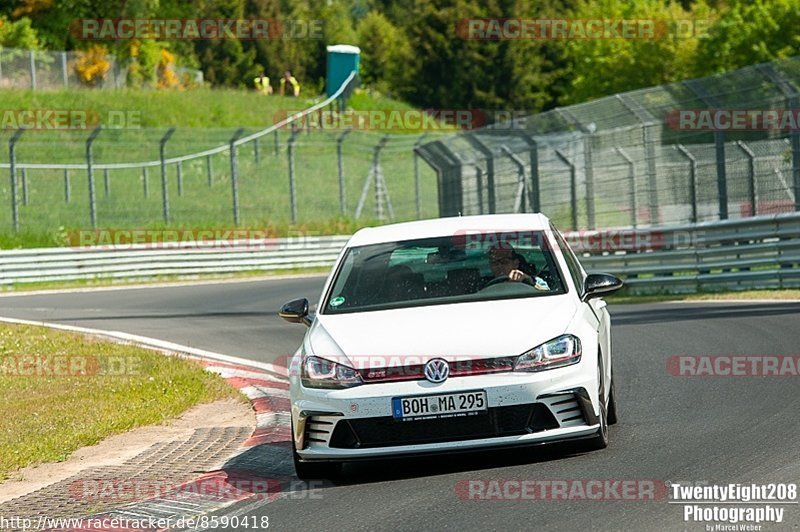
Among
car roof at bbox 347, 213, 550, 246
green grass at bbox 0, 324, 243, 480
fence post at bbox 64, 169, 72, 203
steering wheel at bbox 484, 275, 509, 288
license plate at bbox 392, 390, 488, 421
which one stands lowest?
fence post at bbox 64, 169, 72, 203

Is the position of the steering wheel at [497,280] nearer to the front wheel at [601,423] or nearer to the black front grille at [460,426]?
the front wheel at [601,423]

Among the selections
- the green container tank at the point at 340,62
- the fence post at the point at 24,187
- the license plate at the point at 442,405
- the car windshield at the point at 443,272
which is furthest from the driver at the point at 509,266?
the green container tank at the point at 340,62

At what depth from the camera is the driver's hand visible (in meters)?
8.81

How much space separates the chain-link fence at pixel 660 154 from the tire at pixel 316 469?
11.5 meters

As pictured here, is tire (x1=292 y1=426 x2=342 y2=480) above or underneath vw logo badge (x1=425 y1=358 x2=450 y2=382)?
underneath

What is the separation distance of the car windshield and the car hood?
0.19 m

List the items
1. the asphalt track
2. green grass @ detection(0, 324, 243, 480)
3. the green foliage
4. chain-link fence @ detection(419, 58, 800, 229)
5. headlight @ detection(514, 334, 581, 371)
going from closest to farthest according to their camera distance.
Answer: the asphalt track, headlight @ detection(514, 334, 581, 371), green grass @ detection(0, 324, 243, 480), chain-link fence @ detection(419, 58, 800, 229), the green foliage

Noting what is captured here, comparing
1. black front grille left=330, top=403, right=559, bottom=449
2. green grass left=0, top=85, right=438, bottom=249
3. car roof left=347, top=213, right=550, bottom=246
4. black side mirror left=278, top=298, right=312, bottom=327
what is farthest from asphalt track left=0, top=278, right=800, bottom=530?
green grass left=0, top=85, right=438, bottom=249

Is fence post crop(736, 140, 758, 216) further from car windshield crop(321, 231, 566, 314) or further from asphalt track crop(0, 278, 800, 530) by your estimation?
car windshield crop(321, 231, 566, 314)

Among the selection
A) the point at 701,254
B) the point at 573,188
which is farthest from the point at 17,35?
the point at 701,254

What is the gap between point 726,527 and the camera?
6.21 m

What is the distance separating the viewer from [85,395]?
489 inches

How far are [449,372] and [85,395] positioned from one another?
5.60 metres

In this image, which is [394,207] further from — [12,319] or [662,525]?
[662,525]
